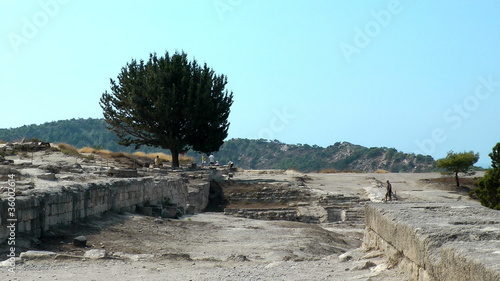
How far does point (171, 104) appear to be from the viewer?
1217 inches

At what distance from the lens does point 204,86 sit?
31.8 meters

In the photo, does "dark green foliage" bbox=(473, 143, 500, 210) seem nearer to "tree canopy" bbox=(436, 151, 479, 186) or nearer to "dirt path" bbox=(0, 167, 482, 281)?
"dirt path" bbox=(0, 167, 482, 281)

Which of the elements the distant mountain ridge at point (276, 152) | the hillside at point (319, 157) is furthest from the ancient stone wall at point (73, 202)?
the hillside at point (319, 157)

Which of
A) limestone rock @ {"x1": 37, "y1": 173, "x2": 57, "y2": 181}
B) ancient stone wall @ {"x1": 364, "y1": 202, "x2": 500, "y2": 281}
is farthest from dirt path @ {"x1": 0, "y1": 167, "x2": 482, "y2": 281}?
limestone rock @ {"x1": 37, "y1": 173, "x2": 57, "y2": 181}

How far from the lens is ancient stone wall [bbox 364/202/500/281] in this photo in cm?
410

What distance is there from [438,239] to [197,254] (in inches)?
203

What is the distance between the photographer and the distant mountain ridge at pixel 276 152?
70.6 meters

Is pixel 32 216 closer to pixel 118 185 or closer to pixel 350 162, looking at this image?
pixel 118 185

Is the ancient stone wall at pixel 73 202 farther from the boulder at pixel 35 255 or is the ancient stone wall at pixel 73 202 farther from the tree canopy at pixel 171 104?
the tree canopy at pixel 171 104

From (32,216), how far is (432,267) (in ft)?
22.0

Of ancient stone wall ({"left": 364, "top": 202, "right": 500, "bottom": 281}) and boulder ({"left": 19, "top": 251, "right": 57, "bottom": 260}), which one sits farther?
boulder ({"left": 19, "top": 251, "right": 57, "bottom": 260})

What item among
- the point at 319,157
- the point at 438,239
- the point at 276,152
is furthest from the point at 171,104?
the point at 276,152

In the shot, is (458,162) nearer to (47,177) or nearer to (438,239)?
(47,177)

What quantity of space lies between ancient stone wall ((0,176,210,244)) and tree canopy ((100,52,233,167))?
12599 millimetres
